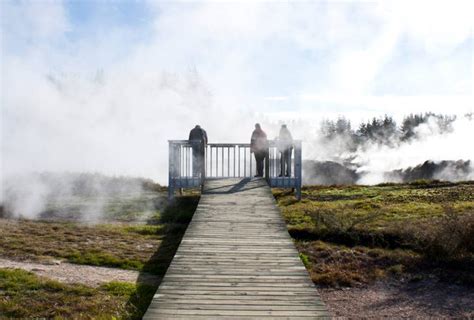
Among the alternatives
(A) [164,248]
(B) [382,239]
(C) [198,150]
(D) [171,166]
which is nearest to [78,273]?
(A) [164,248]

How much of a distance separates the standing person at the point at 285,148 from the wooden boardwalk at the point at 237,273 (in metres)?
4.69

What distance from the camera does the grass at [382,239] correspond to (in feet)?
38.1

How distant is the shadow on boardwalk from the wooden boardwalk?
76 cm

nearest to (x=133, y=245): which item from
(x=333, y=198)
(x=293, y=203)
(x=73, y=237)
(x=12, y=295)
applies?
(x=73, y=237)

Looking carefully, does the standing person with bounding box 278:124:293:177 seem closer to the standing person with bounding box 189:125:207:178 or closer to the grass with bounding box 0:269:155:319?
the standing person with bounding box 189:125:207:178

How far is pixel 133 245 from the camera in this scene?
1433 centimetres

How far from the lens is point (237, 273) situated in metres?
9.38

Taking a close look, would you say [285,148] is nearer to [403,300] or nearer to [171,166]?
[171,166]

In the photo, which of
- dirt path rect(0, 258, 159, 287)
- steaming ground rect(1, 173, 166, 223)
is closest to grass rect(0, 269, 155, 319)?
dirt path rect(0, 258, 159, 287)

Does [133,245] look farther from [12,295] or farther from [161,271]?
[12,295]

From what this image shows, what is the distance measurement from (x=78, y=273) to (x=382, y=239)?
740 cm

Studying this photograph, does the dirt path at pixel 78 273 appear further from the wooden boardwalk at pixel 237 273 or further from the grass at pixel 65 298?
the wooden boardwalk at pixel 237 273

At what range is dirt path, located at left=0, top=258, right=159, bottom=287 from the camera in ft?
35.9

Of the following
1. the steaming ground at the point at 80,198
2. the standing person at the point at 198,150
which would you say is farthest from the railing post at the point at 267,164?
the steaming ground at the point at 80,198
